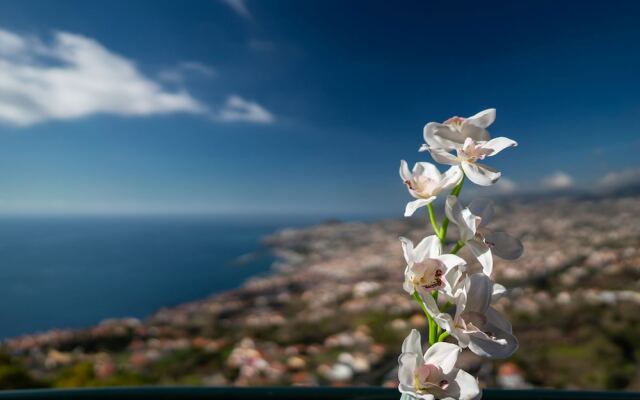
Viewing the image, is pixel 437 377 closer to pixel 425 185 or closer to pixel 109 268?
pixel 425 185

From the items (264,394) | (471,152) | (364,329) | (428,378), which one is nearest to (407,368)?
(428,378)

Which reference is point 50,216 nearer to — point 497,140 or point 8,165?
point 8,165

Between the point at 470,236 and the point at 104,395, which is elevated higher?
the point at 470,236

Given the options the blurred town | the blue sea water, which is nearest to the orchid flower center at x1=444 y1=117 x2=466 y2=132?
the blurred town

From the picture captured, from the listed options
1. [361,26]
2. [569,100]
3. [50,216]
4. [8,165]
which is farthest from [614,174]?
[50,216]

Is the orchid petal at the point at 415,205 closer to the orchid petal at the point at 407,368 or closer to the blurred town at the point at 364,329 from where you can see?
the orchid petal at the point at 407,368

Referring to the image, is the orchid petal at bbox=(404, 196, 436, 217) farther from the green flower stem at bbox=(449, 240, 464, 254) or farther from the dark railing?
the dark railing
